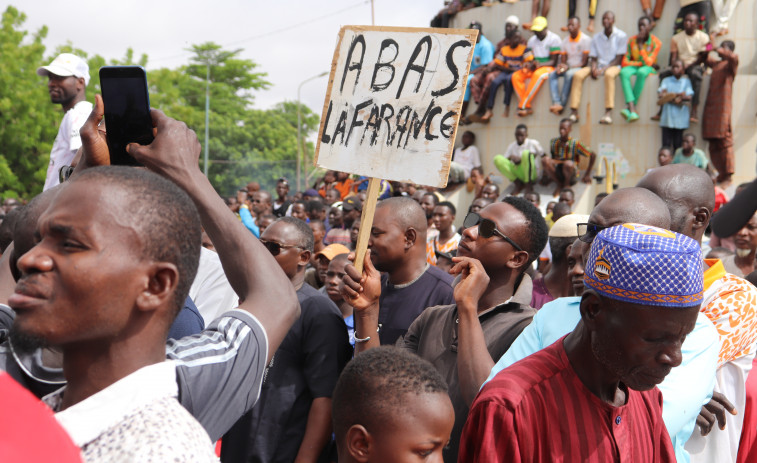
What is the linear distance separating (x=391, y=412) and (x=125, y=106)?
123cm

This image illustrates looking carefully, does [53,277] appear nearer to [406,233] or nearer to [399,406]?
[399,406]

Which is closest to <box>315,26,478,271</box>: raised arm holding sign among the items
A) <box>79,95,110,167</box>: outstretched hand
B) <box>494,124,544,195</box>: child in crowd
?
<box>79,95,110,167</box>: outstretched hand

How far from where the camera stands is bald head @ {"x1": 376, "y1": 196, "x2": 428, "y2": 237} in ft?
15.0

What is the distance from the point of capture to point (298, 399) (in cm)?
385

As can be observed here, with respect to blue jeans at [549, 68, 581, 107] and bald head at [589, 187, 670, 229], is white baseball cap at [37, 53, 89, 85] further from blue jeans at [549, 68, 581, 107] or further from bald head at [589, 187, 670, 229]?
blue jeans at [549, 68, 581, 107]

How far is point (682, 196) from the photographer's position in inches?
140

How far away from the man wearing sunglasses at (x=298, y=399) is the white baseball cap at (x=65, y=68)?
9.78 feet

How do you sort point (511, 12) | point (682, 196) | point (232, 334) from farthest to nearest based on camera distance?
1. point (511, 12)
2. point (682, 196)
3. point (232, 334)

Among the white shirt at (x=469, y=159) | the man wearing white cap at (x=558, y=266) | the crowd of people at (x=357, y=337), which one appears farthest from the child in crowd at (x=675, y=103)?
the crowd of people at (x=357, y=337)

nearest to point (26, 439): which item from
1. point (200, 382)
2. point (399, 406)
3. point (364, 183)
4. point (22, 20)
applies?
point (200, 382)

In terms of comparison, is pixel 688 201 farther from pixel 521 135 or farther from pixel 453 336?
pixel 521 135

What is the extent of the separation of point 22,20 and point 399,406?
3610 cm

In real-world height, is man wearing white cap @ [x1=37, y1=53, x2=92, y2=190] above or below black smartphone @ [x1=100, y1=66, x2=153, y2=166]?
below

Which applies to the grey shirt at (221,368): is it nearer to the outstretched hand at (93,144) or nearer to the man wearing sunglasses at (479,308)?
the outstretched hand at (93,144)
